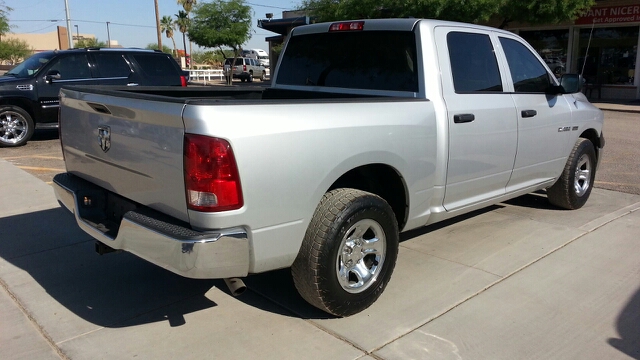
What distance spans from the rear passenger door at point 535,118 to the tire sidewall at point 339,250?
183 centimetres

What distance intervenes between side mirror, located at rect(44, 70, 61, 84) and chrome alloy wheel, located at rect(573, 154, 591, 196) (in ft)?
30.7

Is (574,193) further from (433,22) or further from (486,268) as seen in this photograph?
(433,22)

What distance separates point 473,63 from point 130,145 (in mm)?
2842

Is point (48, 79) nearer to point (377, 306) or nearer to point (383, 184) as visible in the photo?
point (383, 184)

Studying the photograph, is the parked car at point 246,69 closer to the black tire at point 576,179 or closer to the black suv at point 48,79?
the black suv at point 48,79

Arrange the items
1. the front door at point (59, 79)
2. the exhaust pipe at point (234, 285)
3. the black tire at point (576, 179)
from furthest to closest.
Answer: the front door at point (59, 79), the black tire at point (576, 179), the exhaust pipe at point (234, 285)

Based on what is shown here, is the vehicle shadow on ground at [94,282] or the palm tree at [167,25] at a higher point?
the palm tree at [167,25]

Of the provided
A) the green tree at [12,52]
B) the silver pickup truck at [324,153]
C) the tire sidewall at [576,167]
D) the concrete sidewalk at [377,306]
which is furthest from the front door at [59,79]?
the green tree at [12,52]

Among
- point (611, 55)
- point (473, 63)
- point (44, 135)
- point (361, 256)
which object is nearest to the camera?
point (361, 256)

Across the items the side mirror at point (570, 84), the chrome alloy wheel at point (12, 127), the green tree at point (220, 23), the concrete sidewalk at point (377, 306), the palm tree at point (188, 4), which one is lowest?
the concrete sidewalk at point (377, 306)

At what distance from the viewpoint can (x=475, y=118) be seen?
14.6ft

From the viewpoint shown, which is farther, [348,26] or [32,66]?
[32,66]

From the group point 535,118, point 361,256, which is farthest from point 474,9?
point 361,256

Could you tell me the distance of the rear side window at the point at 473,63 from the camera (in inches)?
176
